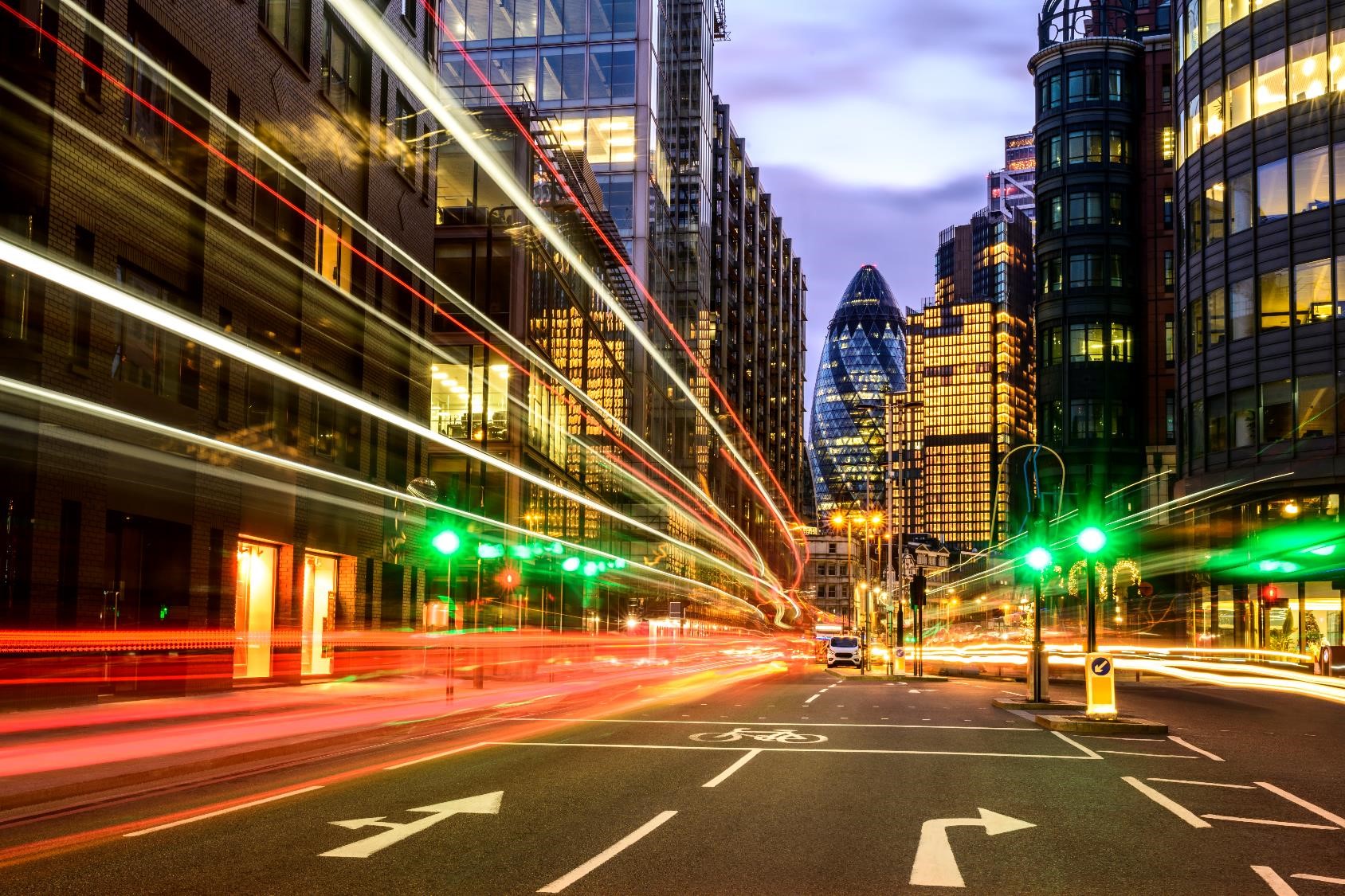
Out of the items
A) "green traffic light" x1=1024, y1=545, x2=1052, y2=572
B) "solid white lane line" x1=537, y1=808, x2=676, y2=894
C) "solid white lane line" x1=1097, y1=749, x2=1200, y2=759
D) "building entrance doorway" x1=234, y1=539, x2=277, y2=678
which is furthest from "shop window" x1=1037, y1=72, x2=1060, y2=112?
"solid white lane line" x1=537, y1=808, x2=676, y2=894

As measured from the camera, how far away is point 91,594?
84.7 feet

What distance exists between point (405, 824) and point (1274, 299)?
47.6 metres

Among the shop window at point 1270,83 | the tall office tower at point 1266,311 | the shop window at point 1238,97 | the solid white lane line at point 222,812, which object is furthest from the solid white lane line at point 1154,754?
the shop window at point 1238,97

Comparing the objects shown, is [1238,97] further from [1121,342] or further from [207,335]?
[207,335]

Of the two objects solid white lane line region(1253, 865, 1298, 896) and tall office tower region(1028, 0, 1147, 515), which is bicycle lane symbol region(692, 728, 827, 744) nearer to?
solid white lane line region(1253, 865, 1298, 896)

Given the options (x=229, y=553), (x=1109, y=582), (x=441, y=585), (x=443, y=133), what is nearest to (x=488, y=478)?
(x=441, y=585)

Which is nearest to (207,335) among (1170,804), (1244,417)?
(1170,804)

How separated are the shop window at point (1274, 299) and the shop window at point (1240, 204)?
2549 millimetres

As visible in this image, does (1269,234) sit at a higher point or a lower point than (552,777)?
higher

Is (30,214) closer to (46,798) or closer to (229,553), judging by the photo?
(229,553)

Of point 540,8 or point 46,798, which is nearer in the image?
point 46,798

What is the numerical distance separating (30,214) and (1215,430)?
147 feet

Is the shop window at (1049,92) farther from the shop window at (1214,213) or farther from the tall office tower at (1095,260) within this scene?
the shop window at (1214,213)

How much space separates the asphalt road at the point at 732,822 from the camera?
9.45 metres
